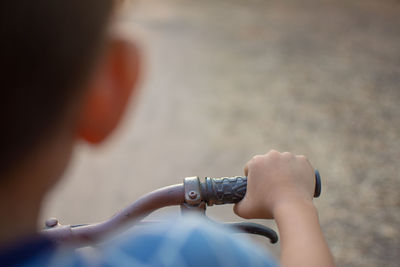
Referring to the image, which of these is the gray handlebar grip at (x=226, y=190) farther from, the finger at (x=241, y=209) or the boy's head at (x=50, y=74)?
the boy's head at (x=50, y=74)

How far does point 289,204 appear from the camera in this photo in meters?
1.07

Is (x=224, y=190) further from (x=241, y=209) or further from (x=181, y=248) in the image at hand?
(x=181, y=248)

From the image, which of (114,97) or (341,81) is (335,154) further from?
(114,97)

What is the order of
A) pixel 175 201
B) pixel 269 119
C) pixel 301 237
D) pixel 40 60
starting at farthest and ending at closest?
1. pixel 269 119
2. pixel 175 201
3. pixel 301 237
4. pixel 40 60

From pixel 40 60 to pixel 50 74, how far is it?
0.07ft

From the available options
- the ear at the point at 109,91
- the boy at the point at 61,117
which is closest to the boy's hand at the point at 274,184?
the boy at the point at 61,117

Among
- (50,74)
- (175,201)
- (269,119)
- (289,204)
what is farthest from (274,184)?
(269,119)

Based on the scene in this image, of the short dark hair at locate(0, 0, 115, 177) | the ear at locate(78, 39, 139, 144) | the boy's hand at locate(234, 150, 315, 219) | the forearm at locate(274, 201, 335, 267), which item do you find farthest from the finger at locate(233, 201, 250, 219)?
the short dark hair at locate(0, 0, 115, 177)

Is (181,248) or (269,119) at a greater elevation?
(181,248)

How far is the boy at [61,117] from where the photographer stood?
Result: 0.61 metres

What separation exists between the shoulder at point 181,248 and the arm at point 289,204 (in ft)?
0.53

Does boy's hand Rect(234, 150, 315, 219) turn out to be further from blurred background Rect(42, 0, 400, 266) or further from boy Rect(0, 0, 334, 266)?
blurred background Rect(42, 0, 400, 266)

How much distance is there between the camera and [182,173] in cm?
388

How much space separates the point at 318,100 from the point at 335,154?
3.40ft
